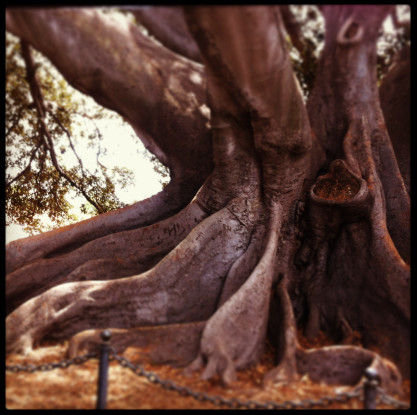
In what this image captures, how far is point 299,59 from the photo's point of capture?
553 cm

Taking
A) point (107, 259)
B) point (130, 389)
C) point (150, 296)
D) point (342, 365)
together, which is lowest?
point (130, 389)

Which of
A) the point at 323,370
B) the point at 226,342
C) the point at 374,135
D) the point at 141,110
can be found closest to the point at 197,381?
the point at 226,342

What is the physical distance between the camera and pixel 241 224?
4176 mm

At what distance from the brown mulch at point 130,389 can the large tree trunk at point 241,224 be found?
0.13 metres

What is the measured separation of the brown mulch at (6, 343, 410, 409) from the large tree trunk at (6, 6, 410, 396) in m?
0.13

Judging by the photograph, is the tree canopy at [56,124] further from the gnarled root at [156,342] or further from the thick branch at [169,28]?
the gnarled root at [156,342]

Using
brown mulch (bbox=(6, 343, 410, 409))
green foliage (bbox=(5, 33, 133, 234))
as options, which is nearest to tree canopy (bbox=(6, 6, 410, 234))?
green foliage (bbox=(5, 33, 133, 234))

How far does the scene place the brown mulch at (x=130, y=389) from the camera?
8.76 ft

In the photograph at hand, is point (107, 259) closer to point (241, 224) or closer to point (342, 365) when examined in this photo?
point (241, 224)

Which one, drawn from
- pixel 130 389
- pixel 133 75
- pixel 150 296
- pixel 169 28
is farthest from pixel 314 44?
pixel 130 389

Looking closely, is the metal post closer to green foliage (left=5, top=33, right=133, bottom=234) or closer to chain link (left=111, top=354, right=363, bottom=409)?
chain link (left=111, top=354, right=363, bottom=409)

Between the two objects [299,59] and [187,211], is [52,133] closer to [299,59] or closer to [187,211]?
[187,211]

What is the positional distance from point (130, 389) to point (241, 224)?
2157 millimetres

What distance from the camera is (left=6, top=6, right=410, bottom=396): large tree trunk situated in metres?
3.14
